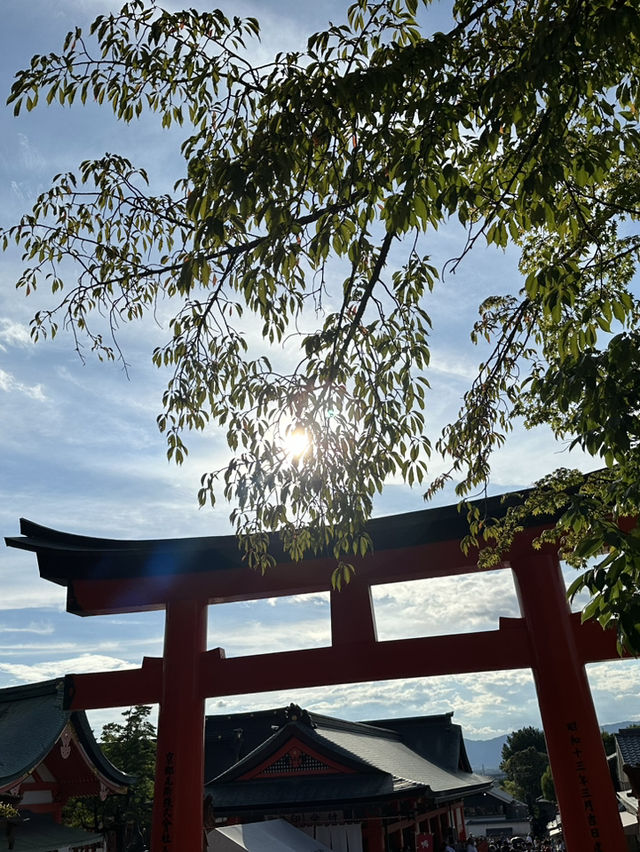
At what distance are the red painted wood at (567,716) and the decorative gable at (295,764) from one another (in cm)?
1136

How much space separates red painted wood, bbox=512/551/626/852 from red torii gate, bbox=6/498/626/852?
0.4 inches

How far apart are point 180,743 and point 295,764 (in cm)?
1066

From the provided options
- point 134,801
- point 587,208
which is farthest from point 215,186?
point 134,801

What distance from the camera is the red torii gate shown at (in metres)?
6.30

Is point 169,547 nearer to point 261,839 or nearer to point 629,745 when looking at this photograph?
point 261,839

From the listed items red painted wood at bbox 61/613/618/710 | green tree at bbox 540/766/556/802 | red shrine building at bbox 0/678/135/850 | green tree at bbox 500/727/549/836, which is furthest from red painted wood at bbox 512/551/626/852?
green tree at bbox 500/727/549/836

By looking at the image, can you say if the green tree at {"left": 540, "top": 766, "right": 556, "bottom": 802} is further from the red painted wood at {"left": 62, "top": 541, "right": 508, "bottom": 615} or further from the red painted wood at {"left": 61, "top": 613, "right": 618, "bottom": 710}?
the red painted wood at {"left": 62, "top": 541, "right": 508, "bottom": 615}

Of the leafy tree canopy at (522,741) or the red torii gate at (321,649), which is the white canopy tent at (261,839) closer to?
the red torii gate at (321,649)

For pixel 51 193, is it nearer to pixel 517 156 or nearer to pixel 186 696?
pixel 517 156

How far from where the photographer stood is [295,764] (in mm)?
16594

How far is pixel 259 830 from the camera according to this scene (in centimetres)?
1222

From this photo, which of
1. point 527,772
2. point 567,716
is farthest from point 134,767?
point 527,772

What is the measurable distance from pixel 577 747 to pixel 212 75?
655 centimetres

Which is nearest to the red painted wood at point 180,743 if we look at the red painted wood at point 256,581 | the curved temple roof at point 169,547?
the red painted wood at point 256,581
